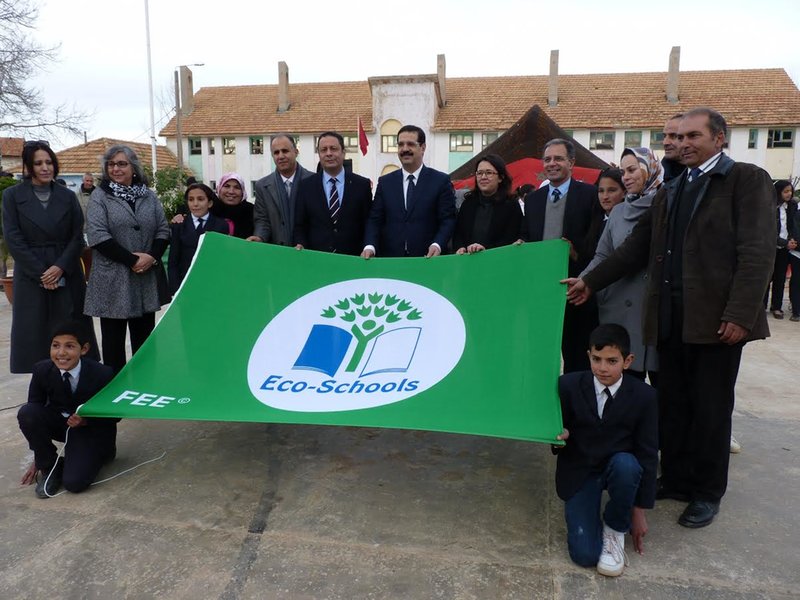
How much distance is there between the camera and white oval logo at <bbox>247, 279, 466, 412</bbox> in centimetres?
259

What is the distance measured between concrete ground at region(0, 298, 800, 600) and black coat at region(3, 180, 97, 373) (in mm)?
584

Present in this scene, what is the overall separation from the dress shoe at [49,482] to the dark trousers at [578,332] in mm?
2637

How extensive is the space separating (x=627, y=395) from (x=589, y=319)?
1.06 meters

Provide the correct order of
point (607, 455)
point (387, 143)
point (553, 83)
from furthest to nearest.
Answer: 1. point (387, 143)
2. point (553, 83)
3. point (607, 455)

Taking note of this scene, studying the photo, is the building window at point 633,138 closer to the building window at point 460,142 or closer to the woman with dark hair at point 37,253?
the building window at point 460,142

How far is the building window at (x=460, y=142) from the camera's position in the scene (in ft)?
88.4

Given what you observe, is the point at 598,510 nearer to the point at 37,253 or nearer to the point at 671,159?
the point at 671,159

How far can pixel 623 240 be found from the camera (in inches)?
114

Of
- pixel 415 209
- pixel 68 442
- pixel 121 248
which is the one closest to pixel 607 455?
pixel 415 209

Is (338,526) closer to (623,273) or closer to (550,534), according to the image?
(550,534)

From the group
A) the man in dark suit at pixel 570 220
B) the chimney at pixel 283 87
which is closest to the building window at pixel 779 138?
the chimney at pixel 283 87

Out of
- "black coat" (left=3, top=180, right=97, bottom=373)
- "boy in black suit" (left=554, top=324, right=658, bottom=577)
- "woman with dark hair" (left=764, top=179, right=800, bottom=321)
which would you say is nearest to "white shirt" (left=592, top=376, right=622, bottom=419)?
"boy in black suit" (left=554, top=324, right=658, bottom=577)

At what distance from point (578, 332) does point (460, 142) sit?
82.0 ft

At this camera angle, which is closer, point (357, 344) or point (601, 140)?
point (357, 344)
